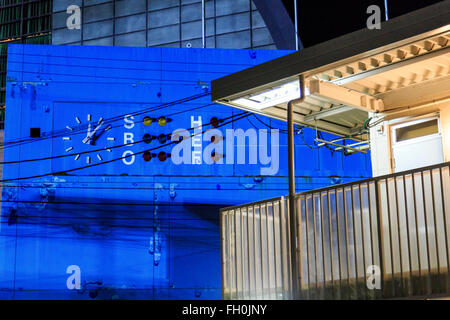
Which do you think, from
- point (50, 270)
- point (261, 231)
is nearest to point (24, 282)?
point (50, 270)

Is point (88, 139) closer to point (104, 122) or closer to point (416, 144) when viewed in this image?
point (104, 122)

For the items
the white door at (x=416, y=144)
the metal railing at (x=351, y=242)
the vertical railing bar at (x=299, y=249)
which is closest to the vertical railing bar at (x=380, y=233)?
the metal railing at (x=351, y=242)

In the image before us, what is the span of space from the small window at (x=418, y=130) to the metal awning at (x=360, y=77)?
245mm

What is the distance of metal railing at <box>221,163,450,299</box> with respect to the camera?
825 cm

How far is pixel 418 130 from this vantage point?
11.2m

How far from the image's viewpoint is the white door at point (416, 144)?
1091 centimetres

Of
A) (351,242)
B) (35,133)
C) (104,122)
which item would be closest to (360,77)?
(351,242)

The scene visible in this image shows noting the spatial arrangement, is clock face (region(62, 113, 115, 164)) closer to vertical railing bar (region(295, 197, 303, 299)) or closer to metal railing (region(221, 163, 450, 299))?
metal railing (region(221, 163, 450, 299))

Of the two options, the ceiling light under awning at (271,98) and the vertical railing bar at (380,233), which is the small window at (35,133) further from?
the vertical railing bar at (380,233)

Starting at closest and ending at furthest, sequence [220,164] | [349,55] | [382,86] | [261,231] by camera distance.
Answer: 1. [349,55]
2. [261,231]
3. [382,86]
4. [220,164]

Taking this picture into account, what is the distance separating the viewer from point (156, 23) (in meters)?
27.8

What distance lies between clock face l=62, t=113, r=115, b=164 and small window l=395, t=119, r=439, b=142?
11.2m

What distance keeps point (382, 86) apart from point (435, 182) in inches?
130
